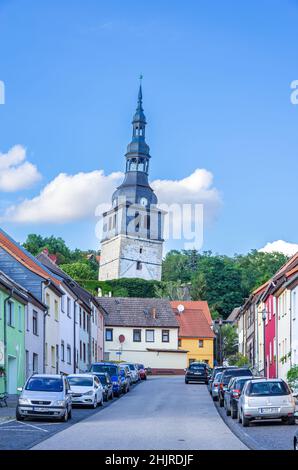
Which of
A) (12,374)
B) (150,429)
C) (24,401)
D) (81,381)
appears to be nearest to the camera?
(150,429)

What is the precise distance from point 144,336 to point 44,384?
59.8 meters

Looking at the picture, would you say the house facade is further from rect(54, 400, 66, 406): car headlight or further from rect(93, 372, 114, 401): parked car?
rect(54, 400, 66, 406): car headlight

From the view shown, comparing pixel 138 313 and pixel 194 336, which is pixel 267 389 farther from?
pixel 194 336

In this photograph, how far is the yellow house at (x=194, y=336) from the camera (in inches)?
3691

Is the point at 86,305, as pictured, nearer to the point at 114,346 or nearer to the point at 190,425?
the point at 114,346

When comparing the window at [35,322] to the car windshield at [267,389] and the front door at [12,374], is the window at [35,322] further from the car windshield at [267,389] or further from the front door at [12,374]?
the car windshield at [267,389]

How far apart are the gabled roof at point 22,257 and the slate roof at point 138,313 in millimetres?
34266

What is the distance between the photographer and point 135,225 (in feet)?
452

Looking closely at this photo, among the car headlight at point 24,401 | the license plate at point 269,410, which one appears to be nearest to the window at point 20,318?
the car headlight at point 24,401

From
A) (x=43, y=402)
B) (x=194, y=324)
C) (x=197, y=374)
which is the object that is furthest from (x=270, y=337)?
(x=194, y=324)

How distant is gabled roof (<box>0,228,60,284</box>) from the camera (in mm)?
49000

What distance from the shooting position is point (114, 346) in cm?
8812
